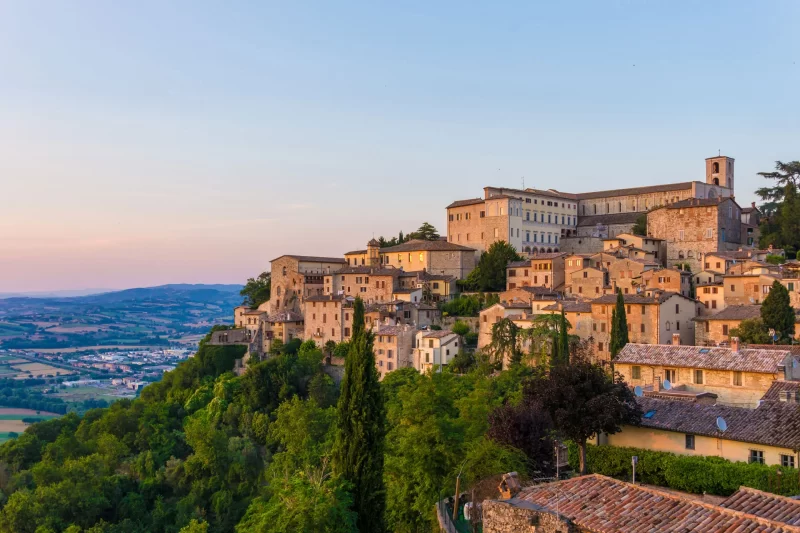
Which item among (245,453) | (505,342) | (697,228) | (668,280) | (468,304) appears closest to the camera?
(505,342)

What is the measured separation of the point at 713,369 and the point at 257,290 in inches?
2440

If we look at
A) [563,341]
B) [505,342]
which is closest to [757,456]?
[563,341]

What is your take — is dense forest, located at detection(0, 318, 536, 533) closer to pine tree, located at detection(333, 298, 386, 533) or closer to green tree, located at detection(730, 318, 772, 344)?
pine tree, located at detection(333, 298, 386, 533)

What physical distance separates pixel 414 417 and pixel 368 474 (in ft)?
10.5

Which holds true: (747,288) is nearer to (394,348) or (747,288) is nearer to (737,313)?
(737,313)

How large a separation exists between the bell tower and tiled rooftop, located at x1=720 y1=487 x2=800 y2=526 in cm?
7478

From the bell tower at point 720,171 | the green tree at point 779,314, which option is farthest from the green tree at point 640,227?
the green tree at point 779,314

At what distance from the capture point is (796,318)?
4447 centimetres

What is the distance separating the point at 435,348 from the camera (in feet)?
182

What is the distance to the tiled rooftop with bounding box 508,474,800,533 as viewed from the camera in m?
12.4

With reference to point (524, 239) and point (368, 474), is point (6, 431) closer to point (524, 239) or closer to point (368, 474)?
point (524, 239)

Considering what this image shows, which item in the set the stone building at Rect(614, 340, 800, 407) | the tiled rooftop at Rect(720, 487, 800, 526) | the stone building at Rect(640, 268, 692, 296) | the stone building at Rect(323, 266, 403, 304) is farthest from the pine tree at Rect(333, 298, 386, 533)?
the stone building at Rect(323, 266, 403, 304)

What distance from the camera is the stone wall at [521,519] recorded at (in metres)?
13.6

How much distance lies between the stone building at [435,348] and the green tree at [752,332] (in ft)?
66.7
